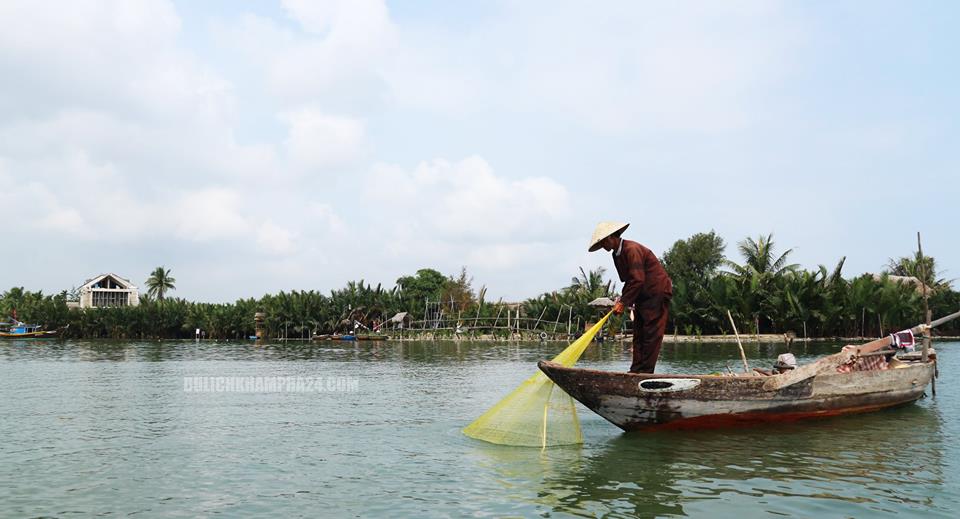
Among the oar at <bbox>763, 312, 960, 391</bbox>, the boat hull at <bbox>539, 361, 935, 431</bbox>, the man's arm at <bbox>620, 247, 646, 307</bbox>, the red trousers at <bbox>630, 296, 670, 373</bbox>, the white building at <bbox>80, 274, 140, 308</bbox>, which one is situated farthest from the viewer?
the white building at <bbox>80, 274, 140, 308</bbox>

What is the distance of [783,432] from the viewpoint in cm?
832

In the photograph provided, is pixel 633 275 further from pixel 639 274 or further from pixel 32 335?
pixel 32 335

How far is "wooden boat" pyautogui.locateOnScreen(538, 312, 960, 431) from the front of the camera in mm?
7637

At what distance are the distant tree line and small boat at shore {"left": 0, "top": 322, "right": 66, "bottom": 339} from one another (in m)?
0.70

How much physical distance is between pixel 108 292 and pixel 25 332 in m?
12.3

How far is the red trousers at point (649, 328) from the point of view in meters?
7.91

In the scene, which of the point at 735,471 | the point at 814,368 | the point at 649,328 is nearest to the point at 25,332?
the point at 649,328

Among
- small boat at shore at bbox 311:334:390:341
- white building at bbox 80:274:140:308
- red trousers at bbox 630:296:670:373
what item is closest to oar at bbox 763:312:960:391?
red trousers at bbox 630:296:670:373

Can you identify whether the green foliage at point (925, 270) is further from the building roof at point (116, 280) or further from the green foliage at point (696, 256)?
the building roof at point (116, 280)

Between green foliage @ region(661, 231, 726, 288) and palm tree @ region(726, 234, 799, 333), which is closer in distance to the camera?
palm tree @ region(726, 234, 799, 333)

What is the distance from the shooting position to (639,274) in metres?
7.80

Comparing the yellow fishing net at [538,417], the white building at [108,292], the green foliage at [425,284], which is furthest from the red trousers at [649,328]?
the white building at [108,292]

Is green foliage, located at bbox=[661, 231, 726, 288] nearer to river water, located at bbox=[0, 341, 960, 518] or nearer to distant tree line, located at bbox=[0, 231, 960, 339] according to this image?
distant tree line, located at bbox=[0, 231, 960, 339]

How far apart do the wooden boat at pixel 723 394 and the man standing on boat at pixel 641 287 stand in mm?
421
